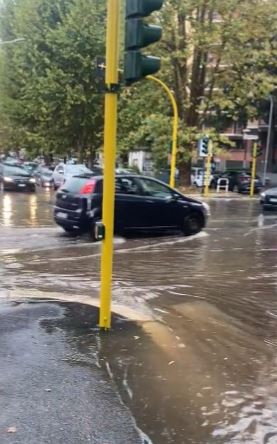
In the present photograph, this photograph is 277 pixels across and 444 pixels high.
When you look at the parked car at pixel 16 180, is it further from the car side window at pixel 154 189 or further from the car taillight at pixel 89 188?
the car taillight at pixel 89 188

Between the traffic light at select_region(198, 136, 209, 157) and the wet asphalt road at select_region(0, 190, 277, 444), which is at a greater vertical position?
the traffic light at select_region(198, 136, 209, 157)

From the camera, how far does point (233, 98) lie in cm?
3203

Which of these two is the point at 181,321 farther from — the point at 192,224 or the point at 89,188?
the point at 192,224

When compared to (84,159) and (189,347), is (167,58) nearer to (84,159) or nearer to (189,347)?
(84,159)

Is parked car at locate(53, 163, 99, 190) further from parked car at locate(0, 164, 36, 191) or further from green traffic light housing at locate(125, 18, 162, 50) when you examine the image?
green traffic light housing at locate(125, 18, 162, 50)

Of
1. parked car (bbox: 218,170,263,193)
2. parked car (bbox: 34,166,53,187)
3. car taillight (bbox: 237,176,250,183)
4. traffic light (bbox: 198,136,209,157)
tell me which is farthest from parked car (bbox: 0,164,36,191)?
car taillight (bbox: 237,176,250,183)

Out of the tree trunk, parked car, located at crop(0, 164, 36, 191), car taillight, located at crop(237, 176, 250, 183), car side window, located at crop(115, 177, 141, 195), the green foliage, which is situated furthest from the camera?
car taillight, located at crop(237, 176, 250, 183)

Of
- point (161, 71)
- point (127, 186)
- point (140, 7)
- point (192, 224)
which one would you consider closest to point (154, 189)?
point (127, 186)

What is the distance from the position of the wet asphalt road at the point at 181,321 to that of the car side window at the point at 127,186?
1137 mm

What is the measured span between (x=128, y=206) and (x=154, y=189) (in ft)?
3.05

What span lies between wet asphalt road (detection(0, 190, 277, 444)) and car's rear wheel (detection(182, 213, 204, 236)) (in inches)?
30.0

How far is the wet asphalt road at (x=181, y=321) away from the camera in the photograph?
420 cm

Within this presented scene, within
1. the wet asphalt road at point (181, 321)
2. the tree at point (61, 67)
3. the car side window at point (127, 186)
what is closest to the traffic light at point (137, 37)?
the wet asphalt road at point (181, 321)

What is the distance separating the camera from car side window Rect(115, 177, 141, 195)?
14141 mm
